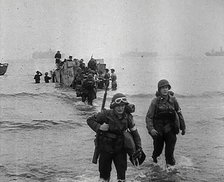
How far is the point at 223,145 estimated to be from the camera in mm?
11906

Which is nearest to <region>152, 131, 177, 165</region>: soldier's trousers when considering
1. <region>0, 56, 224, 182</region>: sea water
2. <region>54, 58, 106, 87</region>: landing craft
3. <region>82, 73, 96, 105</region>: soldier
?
<region>0, 56, 224, 182</region>: sea water

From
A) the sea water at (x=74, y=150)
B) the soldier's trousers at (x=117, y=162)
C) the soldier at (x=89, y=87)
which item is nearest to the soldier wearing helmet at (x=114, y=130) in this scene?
the soldier's trousers at (x=117, y=162)

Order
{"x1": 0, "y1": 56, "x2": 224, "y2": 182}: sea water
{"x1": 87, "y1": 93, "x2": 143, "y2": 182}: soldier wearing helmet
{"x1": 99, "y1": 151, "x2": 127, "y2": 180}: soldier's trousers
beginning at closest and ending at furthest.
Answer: {"x1": 87, "y1": 93, "x2": 143, "y2": 182}: soldier wearing helmet
{"x1": 99, "y1": 151, "x2": 127, "y2": 180}: soldier's trousers
{"x1": 0, "y1": 56, "x2": 224, "y2": 182}: sea water

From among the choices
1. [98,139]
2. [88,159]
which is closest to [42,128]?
[88,159]

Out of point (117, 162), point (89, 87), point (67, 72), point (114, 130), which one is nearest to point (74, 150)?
point (117, 162)

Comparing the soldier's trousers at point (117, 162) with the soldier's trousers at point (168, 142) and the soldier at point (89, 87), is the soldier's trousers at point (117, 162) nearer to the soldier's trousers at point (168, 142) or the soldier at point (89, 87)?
the soldier's trousers at point (168, 142)

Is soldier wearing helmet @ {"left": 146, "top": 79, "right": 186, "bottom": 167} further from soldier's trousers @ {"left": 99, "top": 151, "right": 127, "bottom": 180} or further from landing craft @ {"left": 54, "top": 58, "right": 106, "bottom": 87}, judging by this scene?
landing craft @ {"left": 54, "top": 58, "right": 106, "bottom": 87}

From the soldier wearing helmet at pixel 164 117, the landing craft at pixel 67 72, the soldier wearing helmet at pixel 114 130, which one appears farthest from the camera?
the landing craft at pixel 67 72

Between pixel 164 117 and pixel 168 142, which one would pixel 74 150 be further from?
pixel 164 117

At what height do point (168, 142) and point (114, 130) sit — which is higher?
point (114, 130)

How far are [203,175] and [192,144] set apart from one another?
3452 millimetres

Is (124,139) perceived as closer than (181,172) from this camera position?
Yes

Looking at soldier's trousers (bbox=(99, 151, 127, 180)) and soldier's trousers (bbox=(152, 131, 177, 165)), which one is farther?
soldier's trousers (bbox=(152, 131, 177, 165))

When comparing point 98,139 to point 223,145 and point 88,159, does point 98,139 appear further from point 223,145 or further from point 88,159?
point 223,145
